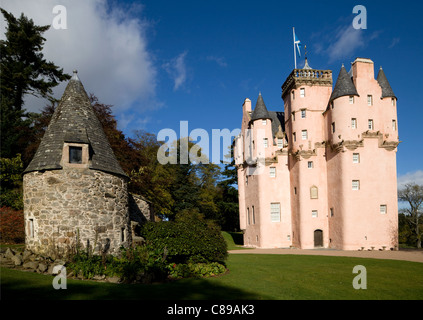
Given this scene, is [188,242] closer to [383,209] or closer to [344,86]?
[383,209]

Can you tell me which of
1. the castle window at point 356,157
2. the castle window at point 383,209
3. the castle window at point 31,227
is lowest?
the castle window at point 383,209

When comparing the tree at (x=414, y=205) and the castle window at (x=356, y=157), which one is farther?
the tree at (x=414, y=205)

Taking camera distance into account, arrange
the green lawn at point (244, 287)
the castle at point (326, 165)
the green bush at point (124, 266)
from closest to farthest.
Result: the green lawn at point (244, 287) → the green bush at point (124, 266) → the castle at point (326, 165)

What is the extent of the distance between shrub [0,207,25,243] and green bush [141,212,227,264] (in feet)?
31.1

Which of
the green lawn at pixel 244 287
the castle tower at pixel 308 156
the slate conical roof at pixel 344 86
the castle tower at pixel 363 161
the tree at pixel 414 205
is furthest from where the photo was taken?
the tree at pixel 414 205

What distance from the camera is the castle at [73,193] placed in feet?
42.8

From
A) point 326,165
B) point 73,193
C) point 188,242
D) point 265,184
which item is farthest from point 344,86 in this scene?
point 73,193

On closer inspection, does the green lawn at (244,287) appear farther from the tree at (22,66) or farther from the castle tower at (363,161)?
the tree at (22,66)

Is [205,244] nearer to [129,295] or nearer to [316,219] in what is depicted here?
[129,295]

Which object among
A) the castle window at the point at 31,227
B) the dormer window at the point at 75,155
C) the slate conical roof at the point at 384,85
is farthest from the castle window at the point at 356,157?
the castle window at the point at 31,227

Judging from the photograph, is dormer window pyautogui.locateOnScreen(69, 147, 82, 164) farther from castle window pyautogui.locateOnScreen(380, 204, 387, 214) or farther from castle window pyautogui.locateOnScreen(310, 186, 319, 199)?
castle window pyautogui.locateOnScreen(380, 204, 387, 214)

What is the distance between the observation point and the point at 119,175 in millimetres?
15219

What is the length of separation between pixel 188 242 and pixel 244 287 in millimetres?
3759

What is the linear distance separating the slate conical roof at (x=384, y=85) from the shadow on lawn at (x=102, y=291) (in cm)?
2711
